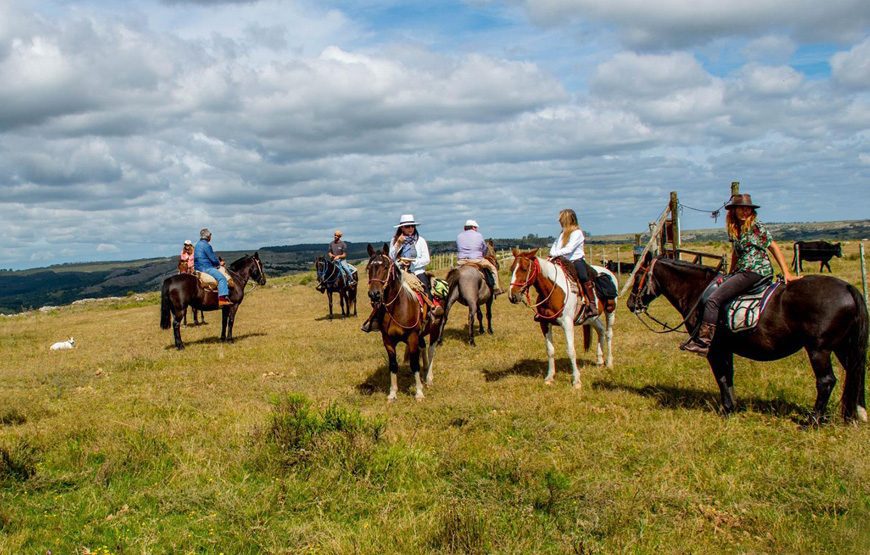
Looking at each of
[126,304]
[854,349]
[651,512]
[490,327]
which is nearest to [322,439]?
[651,512]

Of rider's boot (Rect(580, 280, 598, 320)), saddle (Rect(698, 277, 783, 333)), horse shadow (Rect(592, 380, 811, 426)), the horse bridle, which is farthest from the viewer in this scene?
rider's boot (Rect(580, 280, 598, 320))

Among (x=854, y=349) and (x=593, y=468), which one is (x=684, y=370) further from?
(x=593, y=468)

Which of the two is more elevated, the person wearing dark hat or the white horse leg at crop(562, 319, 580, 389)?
the person wearing dark hat

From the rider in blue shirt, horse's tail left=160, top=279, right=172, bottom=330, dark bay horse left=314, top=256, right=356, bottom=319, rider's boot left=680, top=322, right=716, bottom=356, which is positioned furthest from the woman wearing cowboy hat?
dark bay horse left=314, top=256, right=356, bottom=319

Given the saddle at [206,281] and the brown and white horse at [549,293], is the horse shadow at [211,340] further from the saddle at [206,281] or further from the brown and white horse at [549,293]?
the brown and white horse at [549,293]

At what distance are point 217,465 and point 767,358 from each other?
7262mm

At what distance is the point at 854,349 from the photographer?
7172 mm

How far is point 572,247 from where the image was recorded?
11.0 meters

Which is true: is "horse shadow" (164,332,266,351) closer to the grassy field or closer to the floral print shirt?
the grassy field

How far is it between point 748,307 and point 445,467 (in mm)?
4602

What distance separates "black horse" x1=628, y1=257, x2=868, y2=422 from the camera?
7109 mm

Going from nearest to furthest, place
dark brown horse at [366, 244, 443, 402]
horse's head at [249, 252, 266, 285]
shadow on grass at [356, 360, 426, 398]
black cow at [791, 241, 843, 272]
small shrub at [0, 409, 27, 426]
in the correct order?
small shrub at [0, 409, 27, 426] → dark brown horse at [366, 244, 443, 402] → shadow on grass at [356, 360, 426, 398] → horse's head at [249, 252, 266, 285] → black cow at [791, 241, 843, 272]

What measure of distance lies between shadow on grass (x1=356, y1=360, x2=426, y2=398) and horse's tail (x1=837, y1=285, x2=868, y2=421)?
6.45m

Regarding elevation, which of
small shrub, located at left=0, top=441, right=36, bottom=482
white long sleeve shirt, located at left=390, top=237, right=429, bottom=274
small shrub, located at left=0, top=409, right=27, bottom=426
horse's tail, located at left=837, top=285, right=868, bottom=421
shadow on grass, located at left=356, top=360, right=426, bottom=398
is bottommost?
shadow on grass, located at left=356, top=360, right=426, bottom=398
